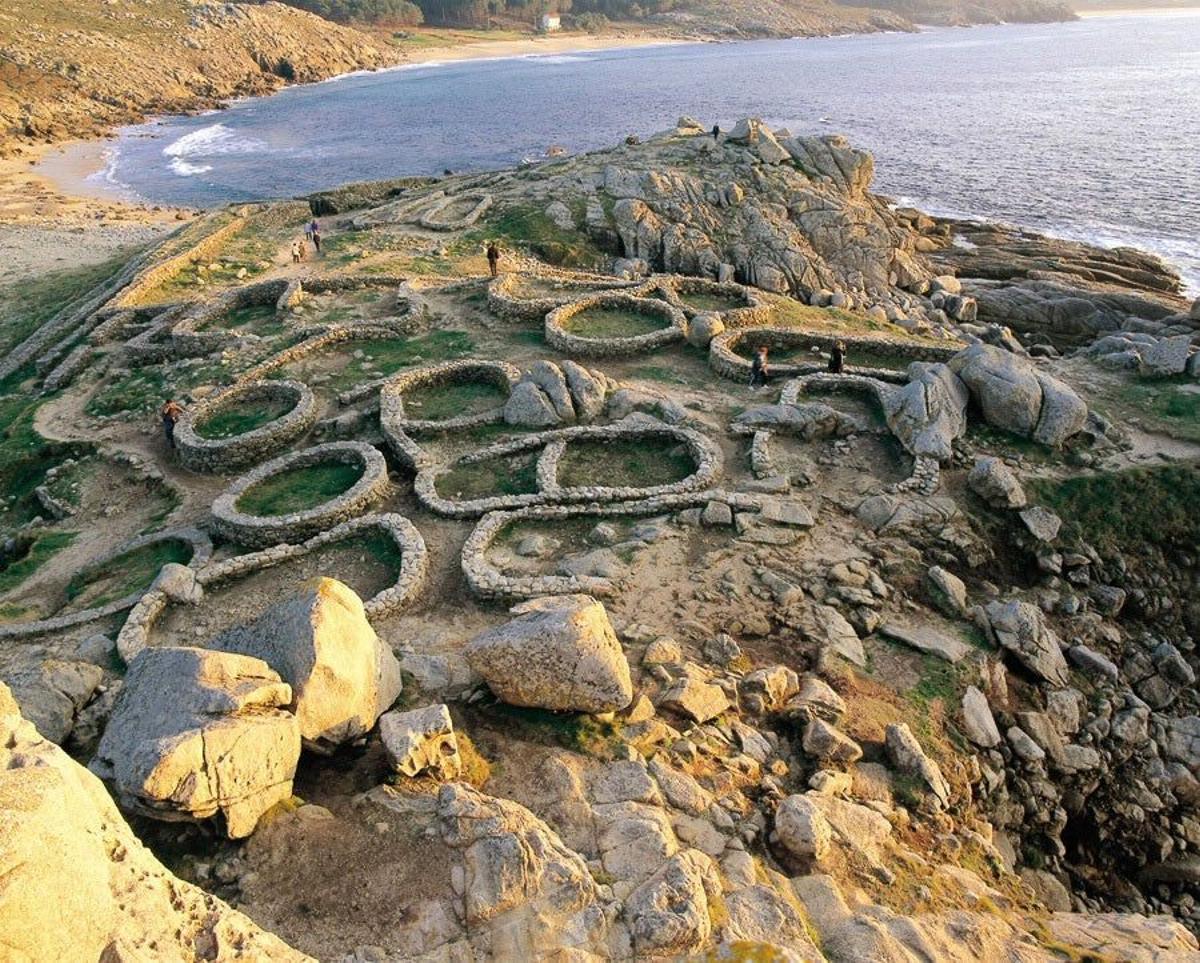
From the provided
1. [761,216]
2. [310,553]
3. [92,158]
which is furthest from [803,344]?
[92,158]

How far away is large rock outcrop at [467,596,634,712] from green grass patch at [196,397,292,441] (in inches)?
522

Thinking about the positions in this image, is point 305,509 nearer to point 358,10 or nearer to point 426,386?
point 426,386

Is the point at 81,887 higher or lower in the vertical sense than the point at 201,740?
A: higher

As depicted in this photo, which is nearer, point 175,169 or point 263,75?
point 175,169

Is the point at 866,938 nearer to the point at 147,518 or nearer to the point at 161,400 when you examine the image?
the point at 147,518

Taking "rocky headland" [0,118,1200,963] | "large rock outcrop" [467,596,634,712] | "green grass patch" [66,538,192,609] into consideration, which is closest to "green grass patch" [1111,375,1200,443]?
"rocky headland" [0,118,1200,963]

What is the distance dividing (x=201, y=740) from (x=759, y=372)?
17.9 meters

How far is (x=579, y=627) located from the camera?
1077cm

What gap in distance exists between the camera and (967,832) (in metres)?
11.5

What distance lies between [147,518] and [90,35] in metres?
98.2

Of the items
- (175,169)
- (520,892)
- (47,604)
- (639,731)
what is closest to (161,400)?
(47,604)

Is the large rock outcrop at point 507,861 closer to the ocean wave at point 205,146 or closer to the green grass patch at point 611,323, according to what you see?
the green grass patch at point 611,323

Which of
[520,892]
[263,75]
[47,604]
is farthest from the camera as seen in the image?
[263,75]

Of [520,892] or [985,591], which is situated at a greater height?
[520,892]
